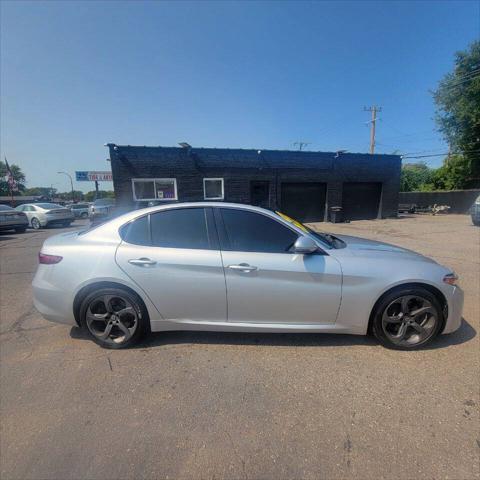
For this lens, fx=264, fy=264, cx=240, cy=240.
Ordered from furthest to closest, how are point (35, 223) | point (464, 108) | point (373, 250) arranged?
point (464, 108) < point (35, 223) < point (373, 250)

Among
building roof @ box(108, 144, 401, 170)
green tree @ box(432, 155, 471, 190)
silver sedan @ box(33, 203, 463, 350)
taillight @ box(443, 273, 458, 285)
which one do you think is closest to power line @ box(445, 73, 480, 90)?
green tree @ box(432, 155, 471, 190)

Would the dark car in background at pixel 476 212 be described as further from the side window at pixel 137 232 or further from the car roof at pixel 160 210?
the side window at pixel 137 232

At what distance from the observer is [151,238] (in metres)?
2.71

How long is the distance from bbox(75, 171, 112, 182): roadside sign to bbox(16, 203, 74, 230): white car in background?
17906 mm

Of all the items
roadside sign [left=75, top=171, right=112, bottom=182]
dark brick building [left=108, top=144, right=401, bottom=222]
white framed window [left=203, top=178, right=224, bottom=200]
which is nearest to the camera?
dark brick building [left=108, top=144, right=401, bottom=222]

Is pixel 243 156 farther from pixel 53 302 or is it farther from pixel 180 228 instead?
pixel 53 302

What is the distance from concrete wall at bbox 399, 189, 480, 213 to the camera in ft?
72.7

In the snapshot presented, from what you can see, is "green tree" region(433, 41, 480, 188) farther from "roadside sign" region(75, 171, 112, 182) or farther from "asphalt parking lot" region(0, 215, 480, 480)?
"roadside sign" region(75, 171, 112, 182)

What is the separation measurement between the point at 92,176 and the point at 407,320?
120ft

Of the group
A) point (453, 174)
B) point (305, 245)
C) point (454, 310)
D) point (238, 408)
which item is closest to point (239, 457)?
point (238, 408)

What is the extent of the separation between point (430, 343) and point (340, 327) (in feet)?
3.31

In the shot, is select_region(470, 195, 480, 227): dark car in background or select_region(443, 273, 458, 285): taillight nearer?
select_region(443, 273, 458, 285): taillight

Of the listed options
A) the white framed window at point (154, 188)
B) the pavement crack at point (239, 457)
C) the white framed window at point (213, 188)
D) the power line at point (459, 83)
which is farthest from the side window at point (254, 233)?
the power line at point (459, 83)

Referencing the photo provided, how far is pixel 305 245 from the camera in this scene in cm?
246
